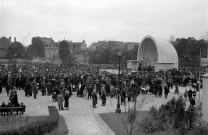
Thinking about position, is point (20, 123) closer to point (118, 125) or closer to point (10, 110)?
point (10, 110)

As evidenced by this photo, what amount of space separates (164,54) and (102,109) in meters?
29.7

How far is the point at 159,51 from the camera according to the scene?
45906 millimetres

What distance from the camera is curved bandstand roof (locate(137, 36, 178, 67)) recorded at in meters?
46.2

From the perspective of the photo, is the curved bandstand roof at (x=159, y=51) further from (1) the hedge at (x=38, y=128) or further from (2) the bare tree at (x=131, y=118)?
(1) the hedge at (x=38, y=128)

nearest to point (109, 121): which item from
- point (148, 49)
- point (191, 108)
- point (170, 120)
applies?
point (170, 120)

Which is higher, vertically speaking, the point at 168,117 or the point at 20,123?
the point at 168,117

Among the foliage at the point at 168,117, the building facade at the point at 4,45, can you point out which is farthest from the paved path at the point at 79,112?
the building facade at the point at 4,45

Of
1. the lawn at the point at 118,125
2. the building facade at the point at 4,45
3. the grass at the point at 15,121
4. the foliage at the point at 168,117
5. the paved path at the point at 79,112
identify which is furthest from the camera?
the building facade at the point at 4,45

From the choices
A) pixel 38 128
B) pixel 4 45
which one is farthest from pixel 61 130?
pixel 4 45

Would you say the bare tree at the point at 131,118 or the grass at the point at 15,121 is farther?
the grass at the point at 15,121

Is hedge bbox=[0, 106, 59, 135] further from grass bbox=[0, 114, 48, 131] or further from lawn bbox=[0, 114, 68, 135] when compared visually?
grass bbox=[0, 114, 48, 131]

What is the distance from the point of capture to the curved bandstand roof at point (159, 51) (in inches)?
1817

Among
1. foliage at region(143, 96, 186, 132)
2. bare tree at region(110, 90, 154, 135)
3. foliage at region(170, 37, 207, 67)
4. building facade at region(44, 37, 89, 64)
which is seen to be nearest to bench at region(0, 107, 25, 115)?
bare tree at region(110, 90, 154, 135)

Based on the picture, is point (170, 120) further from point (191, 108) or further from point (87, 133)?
point (87, 133)
